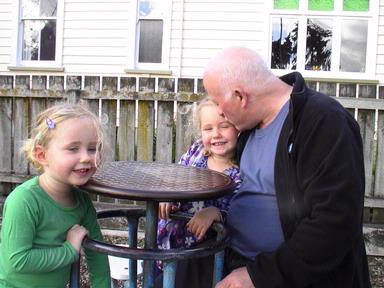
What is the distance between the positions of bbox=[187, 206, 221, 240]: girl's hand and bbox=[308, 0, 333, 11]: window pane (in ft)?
24.5

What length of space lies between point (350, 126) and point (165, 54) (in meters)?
7.60

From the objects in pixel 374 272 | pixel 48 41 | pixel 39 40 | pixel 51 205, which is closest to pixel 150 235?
pixel 51 205

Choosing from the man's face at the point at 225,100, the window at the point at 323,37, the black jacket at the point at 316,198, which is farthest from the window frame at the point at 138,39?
the black jacket at the point at 316,198

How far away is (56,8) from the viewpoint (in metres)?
9.77

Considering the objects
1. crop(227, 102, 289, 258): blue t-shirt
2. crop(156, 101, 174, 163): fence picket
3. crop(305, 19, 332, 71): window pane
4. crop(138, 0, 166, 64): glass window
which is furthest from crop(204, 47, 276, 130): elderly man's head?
crop(138, 0, 166, 64): glass window

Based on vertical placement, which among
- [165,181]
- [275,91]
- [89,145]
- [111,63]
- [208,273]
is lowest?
[208,273]

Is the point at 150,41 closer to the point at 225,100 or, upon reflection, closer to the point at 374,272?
the point at 374,272

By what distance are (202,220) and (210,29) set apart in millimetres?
7089

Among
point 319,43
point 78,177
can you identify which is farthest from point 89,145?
point 319,43

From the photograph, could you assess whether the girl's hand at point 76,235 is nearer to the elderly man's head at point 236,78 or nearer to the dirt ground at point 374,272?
the elderly man's head at point 236,78

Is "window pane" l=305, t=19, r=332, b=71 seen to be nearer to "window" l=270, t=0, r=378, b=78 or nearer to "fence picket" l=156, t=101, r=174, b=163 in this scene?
"window" l=270, t=0, r=378, b=78

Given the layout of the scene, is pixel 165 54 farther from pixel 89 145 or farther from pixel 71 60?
pixel 89 145

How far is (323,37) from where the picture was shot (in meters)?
9.12

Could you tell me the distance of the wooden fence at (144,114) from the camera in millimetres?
4441
